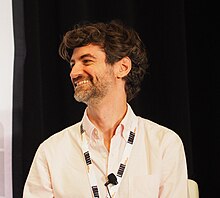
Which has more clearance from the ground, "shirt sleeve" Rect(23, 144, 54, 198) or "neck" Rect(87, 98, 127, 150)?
"neck" Rect(87, 98, 127, 150)

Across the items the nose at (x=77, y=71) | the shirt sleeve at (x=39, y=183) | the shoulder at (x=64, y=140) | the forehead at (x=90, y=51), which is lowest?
the shirt sleeve at (x=39, y=183)

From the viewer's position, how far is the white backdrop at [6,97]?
207cm

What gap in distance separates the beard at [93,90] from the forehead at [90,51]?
0.26 feet

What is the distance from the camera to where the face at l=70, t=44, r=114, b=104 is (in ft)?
5.34

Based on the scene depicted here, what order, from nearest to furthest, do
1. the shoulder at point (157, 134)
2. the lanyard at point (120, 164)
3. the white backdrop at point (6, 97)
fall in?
the lanyard at point (120, 164) → the shoulder at point (157, 134) → the white backdrop at point (6, 97)

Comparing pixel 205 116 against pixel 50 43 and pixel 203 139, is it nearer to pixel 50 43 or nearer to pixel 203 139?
pixel 203 139

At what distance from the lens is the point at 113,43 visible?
1702 mm

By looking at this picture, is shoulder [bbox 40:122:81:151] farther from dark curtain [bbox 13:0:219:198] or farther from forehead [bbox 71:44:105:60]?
dark curtain [bbox 13:0:219:198]

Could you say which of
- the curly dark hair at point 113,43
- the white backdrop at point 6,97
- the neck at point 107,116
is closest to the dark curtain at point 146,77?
the white backdrop at point 6,97

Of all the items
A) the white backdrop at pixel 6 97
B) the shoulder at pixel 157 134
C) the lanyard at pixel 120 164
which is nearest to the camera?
the lanyard at pixel 120 164

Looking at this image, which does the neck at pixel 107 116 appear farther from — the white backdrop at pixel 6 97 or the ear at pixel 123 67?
the white backdrop at pixel 6 97

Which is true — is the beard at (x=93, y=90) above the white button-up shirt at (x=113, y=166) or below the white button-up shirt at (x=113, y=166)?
above

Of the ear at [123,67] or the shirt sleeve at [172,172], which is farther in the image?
the ear at [123,67]

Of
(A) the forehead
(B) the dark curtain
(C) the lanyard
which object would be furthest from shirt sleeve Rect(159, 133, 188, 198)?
(B) the dark curtain
